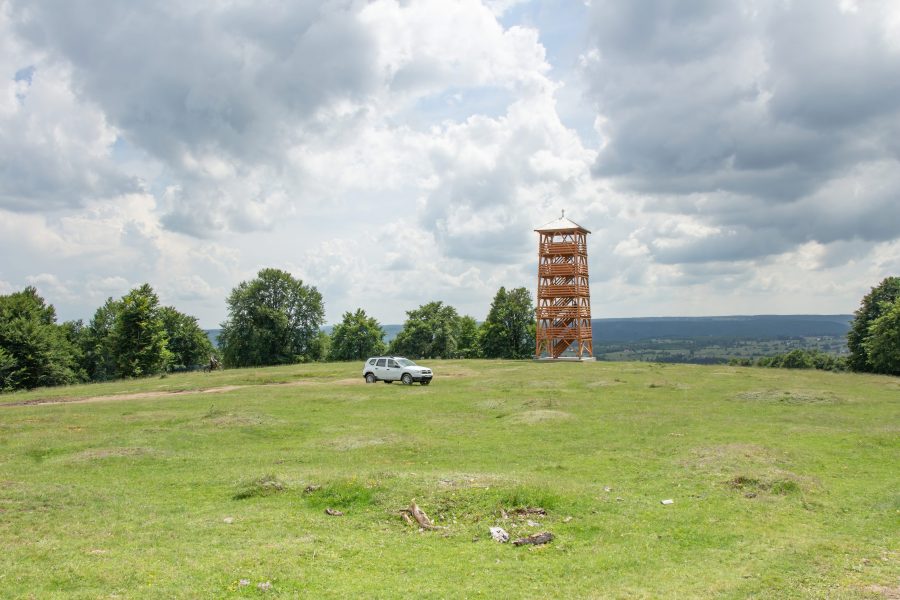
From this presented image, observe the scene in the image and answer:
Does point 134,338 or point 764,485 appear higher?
point 134,338

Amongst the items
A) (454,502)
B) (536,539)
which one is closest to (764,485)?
(536,539)

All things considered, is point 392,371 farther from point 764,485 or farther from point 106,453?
point 764,485

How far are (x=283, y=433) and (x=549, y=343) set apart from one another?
5234 cm

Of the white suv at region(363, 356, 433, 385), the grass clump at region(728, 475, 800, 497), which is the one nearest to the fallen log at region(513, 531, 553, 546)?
the grass clump at region(728, 475, 800, 497)

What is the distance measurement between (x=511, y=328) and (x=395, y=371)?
168 feet

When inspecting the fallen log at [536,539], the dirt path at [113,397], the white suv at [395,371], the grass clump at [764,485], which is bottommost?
the fallen log at [536,539]

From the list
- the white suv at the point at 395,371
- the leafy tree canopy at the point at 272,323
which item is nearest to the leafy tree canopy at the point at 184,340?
the leafy tree canopy at the point at 272,323

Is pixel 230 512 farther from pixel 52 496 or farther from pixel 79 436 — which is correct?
pixel 79 436

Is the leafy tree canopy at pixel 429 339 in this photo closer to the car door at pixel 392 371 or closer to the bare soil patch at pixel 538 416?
the car door at pixel 392 371

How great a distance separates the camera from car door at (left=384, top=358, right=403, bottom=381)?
144 ft

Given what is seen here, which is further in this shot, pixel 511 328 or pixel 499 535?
pixel 511 328

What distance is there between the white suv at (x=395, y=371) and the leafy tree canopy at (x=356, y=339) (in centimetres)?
5409

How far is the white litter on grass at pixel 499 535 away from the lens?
11320 mm

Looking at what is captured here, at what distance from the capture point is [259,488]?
14758mm
